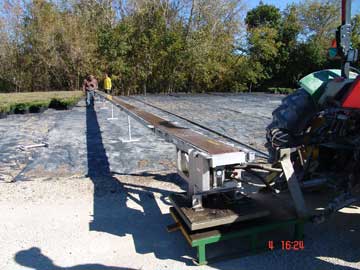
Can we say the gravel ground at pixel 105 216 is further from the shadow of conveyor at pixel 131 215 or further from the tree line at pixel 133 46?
the tree line at pixel 133 46

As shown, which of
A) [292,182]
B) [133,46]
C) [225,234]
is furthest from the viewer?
[133,46]

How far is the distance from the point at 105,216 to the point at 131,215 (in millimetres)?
219

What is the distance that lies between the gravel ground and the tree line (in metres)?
11.5

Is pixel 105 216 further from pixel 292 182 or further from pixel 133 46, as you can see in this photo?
pixel 133 46

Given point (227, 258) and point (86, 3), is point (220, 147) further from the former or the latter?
point (86, 3)

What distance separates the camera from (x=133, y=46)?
16281mm

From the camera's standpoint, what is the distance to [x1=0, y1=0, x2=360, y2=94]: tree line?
1614cm

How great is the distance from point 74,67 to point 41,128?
34.9ft

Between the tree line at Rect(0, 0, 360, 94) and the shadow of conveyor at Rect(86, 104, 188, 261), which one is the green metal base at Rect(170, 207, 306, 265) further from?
the tree line at Rect(0, 0, 360, 94)

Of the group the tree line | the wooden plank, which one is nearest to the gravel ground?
the wooden plank

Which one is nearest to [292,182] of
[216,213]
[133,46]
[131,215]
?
[216,213]

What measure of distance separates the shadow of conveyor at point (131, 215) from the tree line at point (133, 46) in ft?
43.0

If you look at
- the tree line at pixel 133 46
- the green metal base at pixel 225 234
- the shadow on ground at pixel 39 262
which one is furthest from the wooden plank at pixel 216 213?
the tree line at pixel 133 46

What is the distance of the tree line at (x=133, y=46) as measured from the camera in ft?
53.0
